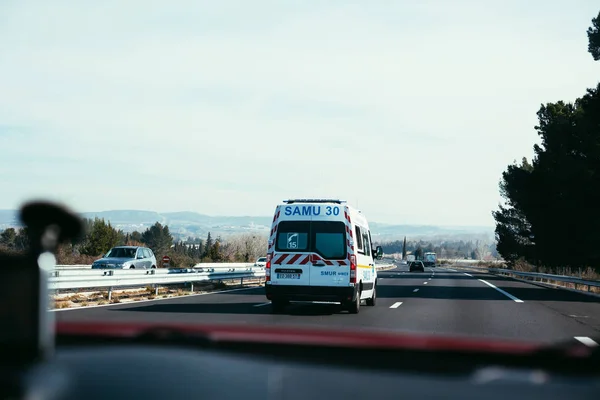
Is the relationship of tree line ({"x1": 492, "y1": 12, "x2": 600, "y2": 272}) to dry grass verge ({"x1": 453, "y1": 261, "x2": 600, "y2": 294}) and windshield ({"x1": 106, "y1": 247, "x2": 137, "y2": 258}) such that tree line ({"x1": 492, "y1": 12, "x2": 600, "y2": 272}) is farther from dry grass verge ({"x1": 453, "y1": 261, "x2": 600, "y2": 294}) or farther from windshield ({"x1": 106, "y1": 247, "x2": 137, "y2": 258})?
windshield ({"x1": 106, "y1": 247, "x2": 137, "y2": 258})

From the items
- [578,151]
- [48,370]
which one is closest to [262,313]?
[48,370]

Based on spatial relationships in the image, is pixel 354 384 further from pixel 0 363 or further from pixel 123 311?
pixel 123 311

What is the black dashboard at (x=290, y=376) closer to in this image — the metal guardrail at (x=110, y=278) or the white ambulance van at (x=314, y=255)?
the metal guardrail at (x=110, y=278)

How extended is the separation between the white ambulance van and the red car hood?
12156mm

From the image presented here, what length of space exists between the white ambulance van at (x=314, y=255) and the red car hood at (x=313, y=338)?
479 inches

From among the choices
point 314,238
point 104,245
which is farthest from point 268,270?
point 104,245

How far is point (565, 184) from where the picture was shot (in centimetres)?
4128

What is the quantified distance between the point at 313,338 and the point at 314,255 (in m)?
12.6

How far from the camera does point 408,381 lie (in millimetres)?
2717

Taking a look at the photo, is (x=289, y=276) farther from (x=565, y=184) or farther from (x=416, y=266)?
(x=416, y=266)

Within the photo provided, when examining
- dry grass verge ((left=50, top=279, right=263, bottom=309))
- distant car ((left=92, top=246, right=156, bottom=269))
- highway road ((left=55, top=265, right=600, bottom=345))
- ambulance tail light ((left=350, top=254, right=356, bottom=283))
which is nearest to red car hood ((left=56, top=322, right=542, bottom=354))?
highway road ((left=55, top=265, right=600, bottom=345))

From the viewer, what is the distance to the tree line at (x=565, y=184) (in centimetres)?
3597

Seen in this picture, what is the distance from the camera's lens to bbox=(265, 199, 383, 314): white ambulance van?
15836 millimetres

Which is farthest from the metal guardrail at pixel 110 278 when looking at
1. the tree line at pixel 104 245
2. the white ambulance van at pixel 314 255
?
the white ambulance van at pixel 314 255
